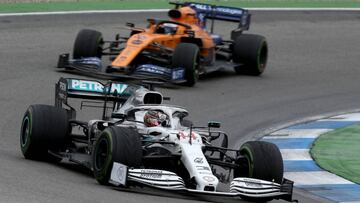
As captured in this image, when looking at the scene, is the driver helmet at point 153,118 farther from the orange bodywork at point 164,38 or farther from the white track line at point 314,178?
the orange bodywork at point 164,38

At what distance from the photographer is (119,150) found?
12039 millimetres

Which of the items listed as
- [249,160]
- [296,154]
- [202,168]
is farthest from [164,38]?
[202,168]

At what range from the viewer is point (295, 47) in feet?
88.5

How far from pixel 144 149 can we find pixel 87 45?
928 centimetres

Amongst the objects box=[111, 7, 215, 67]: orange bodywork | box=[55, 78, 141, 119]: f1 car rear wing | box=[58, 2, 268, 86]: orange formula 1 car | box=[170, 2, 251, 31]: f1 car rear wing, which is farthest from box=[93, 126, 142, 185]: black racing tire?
box=[170, 2, 251, 31]: f1 car rear wing

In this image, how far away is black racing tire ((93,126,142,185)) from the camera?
12039mm

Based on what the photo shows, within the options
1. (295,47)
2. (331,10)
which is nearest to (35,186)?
(295,47)

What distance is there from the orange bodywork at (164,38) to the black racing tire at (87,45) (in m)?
0.76

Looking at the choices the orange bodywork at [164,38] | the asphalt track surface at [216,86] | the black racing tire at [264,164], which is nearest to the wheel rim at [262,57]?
the asphalt track surface at [216,86]

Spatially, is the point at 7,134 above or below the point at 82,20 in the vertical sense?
below

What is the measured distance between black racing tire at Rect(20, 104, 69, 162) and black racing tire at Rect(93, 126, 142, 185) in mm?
1263

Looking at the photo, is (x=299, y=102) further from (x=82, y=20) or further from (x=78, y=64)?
(x=82, y=20)

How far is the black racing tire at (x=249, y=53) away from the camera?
75.6 feet

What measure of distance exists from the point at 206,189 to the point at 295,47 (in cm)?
1548
